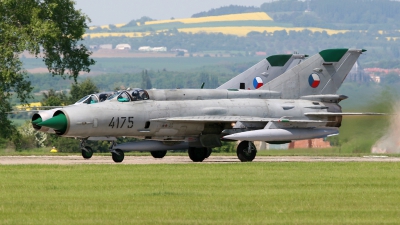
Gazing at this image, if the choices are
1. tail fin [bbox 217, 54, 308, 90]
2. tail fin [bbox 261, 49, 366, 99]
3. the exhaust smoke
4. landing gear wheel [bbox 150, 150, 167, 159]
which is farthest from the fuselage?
tail fin [bbox 217, 54, 308, 90]

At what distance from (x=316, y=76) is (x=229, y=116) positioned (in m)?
4.32

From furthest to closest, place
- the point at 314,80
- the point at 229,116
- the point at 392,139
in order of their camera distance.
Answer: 1. the point at 392,139
2. the point at 314,80
3. the point at 229,116

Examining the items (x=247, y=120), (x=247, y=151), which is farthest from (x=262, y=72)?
(x=247, y=151)

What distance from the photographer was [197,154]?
32875 millimetres

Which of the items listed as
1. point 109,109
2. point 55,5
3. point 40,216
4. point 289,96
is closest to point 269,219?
point 40,216

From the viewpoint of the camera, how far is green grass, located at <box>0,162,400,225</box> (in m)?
15.4

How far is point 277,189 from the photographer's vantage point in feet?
64.5

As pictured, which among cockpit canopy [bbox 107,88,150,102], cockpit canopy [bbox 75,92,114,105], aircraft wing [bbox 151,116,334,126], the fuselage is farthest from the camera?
cockpit canopy [bbox 75,92,114,105]

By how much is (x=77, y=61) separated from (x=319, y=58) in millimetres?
15197

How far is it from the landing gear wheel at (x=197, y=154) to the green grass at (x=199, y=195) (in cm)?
688

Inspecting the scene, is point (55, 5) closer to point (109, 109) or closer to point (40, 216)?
point (109, 109)

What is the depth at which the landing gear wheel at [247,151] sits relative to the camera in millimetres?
31016

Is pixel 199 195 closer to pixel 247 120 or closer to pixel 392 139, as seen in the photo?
pixel 247 120

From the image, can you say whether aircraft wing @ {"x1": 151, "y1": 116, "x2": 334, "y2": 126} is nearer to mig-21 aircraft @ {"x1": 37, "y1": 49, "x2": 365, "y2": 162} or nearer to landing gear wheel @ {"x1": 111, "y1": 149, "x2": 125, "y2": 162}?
mig-21 aircraft @ {"x1": 37, "y1": 49, "x2": 365, "y2": 162}
